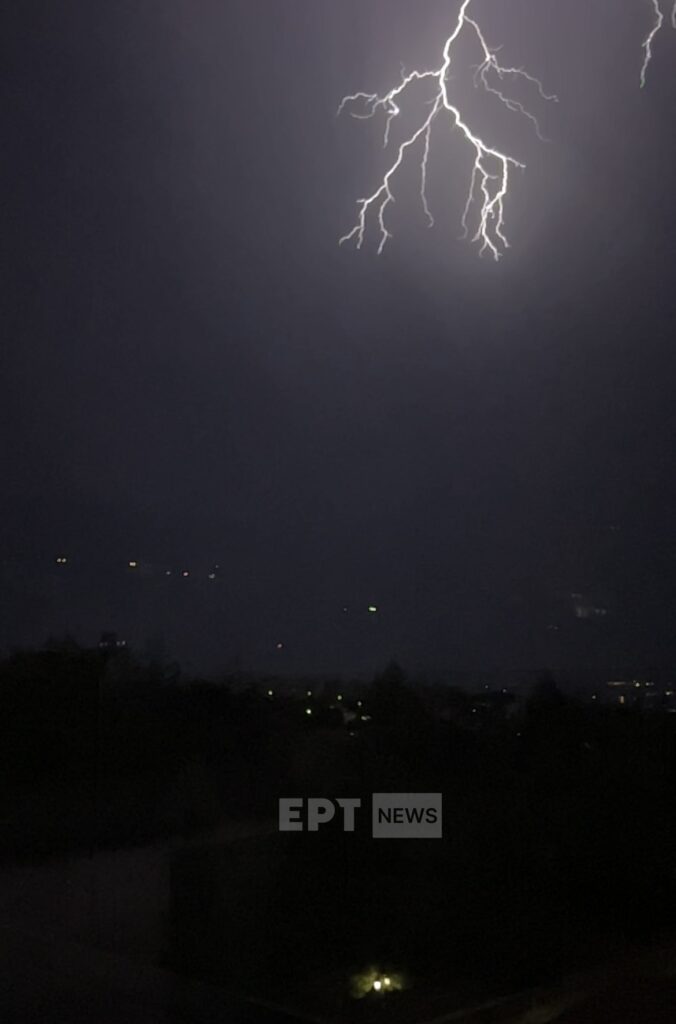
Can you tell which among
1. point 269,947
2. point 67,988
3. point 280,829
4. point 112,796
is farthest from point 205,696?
point 67,988

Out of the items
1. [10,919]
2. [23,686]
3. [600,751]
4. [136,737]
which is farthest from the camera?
[23,686]

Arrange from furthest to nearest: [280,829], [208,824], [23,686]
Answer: [23,686]
[208,824]
[280,829]

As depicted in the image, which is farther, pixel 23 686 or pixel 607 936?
pixel 23 686

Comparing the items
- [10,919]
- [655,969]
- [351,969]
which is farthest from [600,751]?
[10,919]

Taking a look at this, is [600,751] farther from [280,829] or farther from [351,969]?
[351,969]

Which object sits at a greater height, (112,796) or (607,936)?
(112,796)

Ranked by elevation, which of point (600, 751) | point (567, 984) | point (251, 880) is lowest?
point (567, 984)
